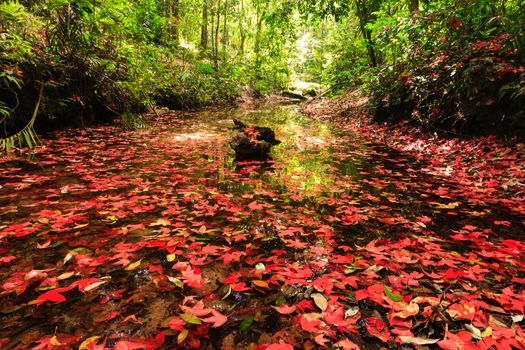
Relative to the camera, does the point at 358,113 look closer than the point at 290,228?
No

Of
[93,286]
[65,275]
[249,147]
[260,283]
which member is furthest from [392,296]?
[249,147]

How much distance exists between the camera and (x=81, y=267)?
7.39ft

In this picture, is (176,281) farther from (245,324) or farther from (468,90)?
(468,90)

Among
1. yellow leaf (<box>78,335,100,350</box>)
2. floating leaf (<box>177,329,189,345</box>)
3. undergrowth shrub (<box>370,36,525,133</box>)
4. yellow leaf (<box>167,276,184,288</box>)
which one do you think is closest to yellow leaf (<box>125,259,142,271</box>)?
yellow leaf (<box>167,276,184,288</box>)

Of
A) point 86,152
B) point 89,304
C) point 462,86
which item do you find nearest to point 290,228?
point 89,304

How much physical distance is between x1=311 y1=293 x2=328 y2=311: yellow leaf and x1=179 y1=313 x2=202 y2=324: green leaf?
30.4 inches

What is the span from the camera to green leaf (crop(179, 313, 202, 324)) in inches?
68.0

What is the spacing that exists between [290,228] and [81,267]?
1.86 metres

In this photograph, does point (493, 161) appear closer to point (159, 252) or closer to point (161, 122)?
point (159, 252)

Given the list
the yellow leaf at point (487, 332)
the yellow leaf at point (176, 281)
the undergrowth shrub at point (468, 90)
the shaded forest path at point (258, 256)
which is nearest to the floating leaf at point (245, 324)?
the shaded forest path at point (258, 256)

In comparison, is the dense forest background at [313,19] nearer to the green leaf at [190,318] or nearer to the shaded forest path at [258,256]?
the shaded forest path at [258,256]

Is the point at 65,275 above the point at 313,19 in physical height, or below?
below

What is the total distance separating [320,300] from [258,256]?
70cm

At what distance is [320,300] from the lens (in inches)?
77.7
